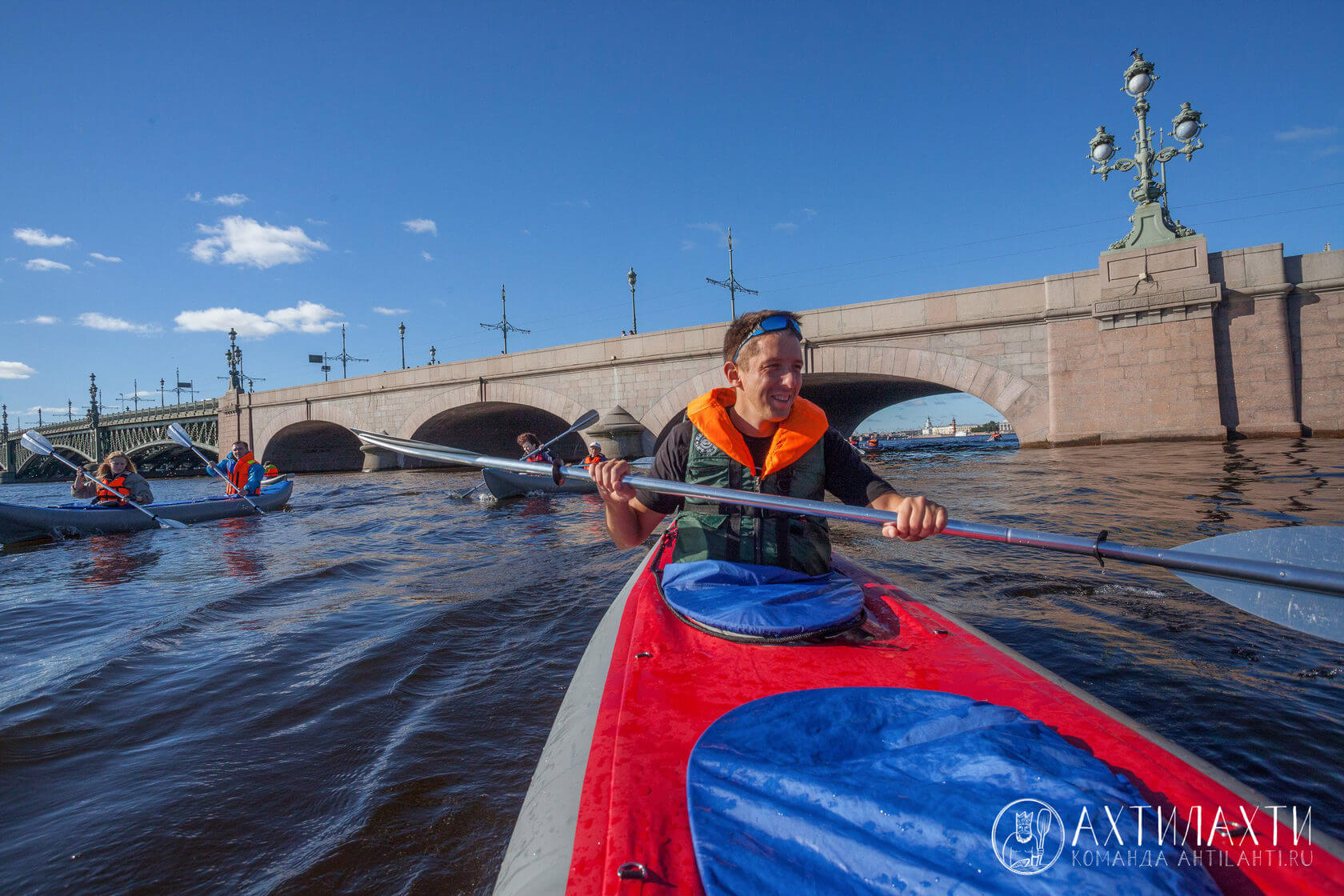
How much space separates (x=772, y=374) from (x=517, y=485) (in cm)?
1002

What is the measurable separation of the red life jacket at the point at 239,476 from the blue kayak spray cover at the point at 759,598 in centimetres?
1184

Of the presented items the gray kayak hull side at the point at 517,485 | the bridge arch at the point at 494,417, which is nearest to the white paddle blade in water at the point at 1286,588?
the gray kayak hull side at the point at 517,485

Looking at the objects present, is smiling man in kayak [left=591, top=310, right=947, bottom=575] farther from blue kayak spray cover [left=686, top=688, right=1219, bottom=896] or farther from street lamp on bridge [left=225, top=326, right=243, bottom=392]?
street lamp on bridge [left=225, top=326, right=243, bottom=392]

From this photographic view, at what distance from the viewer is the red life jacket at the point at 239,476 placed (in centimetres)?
1117

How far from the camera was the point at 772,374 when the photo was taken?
2.48 m

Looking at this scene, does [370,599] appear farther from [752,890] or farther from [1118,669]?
[1118,669]

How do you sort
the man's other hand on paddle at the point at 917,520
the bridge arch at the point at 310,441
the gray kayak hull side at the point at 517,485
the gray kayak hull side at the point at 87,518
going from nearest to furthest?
the man's other hand on paddle at the point at 917,520
the gray kayak hull side at the point at 87,518
the gray kayak hull side at the point at 517,485
the bridge arch at the point at 310,441

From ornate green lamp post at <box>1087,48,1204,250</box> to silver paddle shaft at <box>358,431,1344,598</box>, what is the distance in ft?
50.4

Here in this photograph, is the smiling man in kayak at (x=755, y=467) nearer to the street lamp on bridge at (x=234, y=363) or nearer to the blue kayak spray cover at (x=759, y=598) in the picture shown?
the blue kayak spray cover at (x=759, y=598)

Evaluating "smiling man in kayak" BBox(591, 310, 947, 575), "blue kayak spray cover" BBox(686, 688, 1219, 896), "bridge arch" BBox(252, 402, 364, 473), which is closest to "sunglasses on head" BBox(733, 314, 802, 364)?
"smiling man in kayak" BBox(591, 310, 947, 575)

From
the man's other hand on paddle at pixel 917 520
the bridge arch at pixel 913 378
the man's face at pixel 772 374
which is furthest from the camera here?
the bridge arch at pixel 913 378

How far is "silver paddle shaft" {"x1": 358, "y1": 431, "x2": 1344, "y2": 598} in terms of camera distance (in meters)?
1.72

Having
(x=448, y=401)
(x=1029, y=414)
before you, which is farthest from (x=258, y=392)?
(x=1029, y=414)

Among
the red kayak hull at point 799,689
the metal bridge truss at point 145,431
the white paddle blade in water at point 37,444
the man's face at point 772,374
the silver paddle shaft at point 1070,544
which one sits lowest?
the red kayak hull at point 799,689
